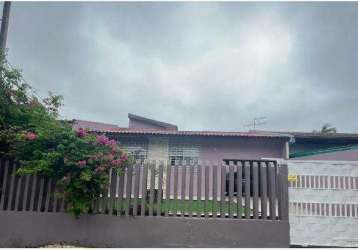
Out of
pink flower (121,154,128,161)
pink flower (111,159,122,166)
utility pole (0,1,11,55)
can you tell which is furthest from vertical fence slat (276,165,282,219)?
utility pole (0,1,11,55)

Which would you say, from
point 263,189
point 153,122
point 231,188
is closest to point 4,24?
point 231,188

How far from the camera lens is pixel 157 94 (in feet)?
67.1

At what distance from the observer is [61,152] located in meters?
5.68

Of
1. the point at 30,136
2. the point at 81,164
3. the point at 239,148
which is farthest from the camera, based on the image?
the point at 239,148

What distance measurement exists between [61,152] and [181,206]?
2509mm

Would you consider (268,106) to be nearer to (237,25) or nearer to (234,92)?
(234,92)

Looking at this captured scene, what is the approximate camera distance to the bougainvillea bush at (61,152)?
5.62 meters

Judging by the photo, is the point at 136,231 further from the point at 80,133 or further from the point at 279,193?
the point at 279,193

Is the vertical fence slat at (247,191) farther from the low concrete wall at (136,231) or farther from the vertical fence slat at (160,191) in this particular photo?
the vertical fence slat at (160,191)

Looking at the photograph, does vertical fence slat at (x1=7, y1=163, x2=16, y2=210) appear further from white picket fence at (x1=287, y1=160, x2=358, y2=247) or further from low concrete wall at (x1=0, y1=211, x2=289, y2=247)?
white picket fence at (x1=287, y1=160, x2=358, y2=247)

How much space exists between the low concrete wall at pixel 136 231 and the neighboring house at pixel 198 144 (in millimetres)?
7724

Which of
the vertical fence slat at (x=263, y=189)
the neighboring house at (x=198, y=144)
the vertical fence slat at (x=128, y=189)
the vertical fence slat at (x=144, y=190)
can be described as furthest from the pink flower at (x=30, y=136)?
the neighboring house at (x=198, y=144)

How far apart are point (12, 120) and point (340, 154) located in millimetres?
12314

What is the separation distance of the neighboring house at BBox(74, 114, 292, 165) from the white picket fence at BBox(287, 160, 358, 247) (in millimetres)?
7173
